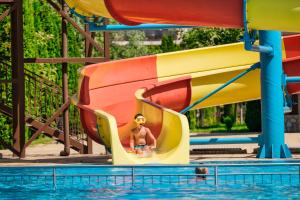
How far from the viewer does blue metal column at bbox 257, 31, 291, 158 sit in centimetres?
1605

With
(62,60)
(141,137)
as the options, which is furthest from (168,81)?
(141,137)

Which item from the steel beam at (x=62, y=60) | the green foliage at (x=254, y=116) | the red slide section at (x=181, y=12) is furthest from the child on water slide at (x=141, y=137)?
the green foliage at (x=254, y=116)

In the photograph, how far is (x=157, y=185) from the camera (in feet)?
39.4

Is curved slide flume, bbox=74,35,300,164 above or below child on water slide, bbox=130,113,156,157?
above

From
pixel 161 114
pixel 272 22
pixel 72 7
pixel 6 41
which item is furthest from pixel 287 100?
pixel 6 41

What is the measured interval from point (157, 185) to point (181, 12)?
2.21 m

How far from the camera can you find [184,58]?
18.6 m

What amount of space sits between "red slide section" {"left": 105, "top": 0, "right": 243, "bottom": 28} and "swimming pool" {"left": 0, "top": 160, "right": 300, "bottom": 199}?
1642mm

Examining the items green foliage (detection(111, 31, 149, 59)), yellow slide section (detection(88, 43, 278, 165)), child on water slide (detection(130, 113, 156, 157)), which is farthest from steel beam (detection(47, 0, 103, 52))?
green foliage (detection(111, 31, 149, 59))

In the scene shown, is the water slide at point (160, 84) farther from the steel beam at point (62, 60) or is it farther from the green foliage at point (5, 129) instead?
the green foliage at point (5, 129)

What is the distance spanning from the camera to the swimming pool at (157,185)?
11.0m

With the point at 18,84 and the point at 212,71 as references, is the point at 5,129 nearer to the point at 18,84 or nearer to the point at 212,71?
the point at 18,84

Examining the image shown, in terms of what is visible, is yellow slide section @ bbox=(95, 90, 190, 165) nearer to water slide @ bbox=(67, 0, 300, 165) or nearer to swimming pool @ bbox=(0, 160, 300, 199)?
water slide @ bbox=(67, 0, 300, 165)

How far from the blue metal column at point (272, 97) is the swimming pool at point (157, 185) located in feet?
11.9
